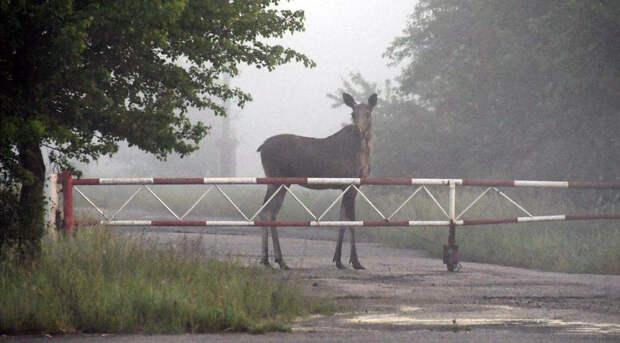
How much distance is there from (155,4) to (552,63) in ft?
46.0

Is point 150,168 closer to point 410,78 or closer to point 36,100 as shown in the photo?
point 410,78

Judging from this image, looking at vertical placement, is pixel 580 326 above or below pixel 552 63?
below

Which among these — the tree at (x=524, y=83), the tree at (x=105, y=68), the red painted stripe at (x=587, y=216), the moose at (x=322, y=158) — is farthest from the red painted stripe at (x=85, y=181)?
the tree at (x=524, y=83)

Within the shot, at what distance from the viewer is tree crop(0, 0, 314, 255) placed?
897 centimetres

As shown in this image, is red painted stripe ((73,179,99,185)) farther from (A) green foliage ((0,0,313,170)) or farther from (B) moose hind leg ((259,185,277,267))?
(B) moose hind leg ((259,185,277,267))

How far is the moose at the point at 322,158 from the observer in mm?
13797

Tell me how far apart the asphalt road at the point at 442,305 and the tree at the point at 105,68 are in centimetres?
190

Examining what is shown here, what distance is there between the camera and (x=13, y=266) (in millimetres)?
9570

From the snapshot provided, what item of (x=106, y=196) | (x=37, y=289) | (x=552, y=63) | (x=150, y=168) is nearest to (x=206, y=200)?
(x=106, y=196)

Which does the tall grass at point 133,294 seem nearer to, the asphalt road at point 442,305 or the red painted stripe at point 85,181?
the asphalt road at point 442,305

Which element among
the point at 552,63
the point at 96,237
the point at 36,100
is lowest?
the point at 96,237

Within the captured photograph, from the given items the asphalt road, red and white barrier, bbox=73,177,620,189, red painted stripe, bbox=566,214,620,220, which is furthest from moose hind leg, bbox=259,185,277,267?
red painted stripe, bbox=566,214,620,220

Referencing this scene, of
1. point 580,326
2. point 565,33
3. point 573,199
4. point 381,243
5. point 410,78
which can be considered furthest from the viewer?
point 410,78


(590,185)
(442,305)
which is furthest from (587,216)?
(442,305)
